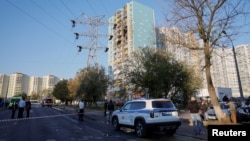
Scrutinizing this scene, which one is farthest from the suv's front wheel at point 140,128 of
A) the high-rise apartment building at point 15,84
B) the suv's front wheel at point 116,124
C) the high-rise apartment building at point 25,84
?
the high-rise apartment building at point 15,84

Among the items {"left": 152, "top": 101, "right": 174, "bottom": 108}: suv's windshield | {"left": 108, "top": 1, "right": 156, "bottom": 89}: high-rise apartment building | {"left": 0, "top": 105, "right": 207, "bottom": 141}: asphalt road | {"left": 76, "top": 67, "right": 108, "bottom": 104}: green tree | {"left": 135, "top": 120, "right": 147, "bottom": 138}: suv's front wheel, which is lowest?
{"left": 0, "top": 105, "right": 207, "bottom": 141}: asphalt road

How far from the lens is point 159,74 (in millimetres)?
32250

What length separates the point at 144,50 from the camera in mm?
37125

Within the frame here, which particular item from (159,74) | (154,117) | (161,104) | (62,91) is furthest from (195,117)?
(62,91)

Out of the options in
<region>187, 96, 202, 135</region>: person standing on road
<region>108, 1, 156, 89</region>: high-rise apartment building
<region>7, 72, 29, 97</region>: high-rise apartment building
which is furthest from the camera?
<region>7, 72, 29, 97</region>: high-rise apartment building

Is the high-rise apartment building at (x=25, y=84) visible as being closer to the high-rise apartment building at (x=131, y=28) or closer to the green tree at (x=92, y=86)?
the high-rise apartment building at (x=131, y=28)

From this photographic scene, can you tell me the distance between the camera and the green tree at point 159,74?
32.4 metres

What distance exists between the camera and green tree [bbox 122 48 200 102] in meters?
32.4

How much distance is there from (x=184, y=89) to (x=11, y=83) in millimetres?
159128

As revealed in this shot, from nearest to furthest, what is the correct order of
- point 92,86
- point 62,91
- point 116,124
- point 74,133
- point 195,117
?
point 195,117
point 74,133
point 116,124
point 92,86
point 62,91

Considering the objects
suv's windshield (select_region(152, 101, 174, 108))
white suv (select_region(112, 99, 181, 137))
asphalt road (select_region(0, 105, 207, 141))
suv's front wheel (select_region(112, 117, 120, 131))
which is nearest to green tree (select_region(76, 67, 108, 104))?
asphalt road (select_region(0, 105, 207, 141))

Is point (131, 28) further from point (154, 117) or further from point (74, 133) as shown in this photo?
point (154, 117)

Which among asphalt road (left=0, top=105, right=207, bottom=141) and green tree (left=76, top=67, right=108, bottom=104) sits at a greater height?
green tree (left=76, top=67, right=108, bottom=104)

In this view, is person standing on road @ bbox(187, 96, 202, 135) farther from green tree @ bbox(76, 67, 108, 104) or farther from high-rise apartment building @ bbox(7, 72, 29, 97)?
high-rise apartment building @ bbox(7, 72, 29, 97)
